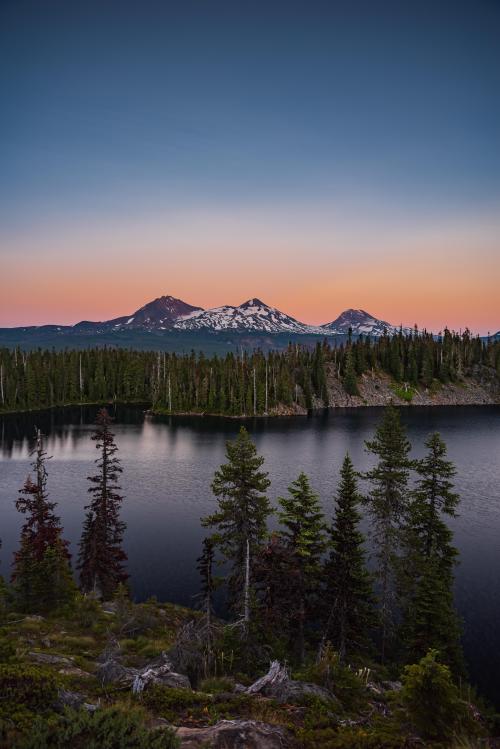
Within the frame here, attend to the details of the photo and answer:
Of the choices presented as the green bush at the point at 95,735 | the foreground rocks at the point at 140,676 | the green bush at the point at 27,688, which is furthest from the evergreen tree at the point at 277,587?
the green bush at the point at 95,735

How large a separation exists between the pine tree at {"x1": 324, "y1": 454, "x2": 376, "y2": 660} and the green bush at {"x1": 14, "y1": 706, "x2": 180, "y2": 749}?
1724 centimetres

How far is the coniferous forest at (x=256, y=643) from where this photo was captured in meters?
11.3

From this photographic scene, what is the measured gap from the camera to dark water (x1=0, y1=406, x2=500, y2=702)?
3397cm

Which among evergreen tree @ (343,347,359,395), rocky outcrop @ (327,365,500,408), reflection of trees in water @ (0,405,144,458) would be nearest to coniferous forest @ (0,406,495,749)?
reflection of trees in water @ (0,405,144,458)

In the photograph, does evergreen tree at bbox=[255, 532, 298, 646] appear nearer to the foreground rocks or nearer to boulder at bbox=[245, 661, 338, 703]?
boulder at bbox=[245, 661, 338, 703]

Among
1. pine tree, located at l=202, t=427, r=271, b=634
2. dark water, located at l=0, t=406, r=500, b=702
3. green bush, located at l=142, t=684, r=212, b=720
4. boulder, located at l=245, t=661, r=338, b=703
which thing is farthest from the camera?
dark water, located at l=0, t=406, r=500, b=702

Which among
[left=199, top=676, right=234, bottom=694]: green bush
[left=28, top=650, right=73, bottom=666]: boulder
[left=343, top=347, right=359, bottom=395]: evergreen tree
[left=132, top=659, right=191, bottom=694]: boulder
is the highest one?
[left=343, top=347, right=359, bottom=395]: evergreen tree

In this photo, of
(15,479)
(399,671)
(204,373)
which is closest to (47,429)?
(15,479)

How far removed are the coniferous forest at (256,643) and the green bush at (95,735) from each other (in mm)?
42

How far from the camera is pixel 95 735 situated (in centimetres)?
875

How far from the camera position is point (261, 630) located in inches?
928

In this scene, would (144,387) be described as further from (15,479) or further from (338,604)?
(338,604)

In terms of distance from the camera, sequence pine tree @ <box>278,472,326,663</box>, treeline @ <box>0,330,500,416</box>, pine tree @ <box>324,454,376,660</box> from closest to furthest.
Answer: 1. pine tree @ <box>278,472,326,663</box>
2. pine tree @ <box>324,454,376,660</box>
3. treeline @ <box>0,330,500,416</box>

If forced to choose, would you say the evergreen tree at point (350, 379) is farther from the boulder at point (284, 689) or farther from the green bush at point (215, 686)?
the boulder at point (284, 689)
